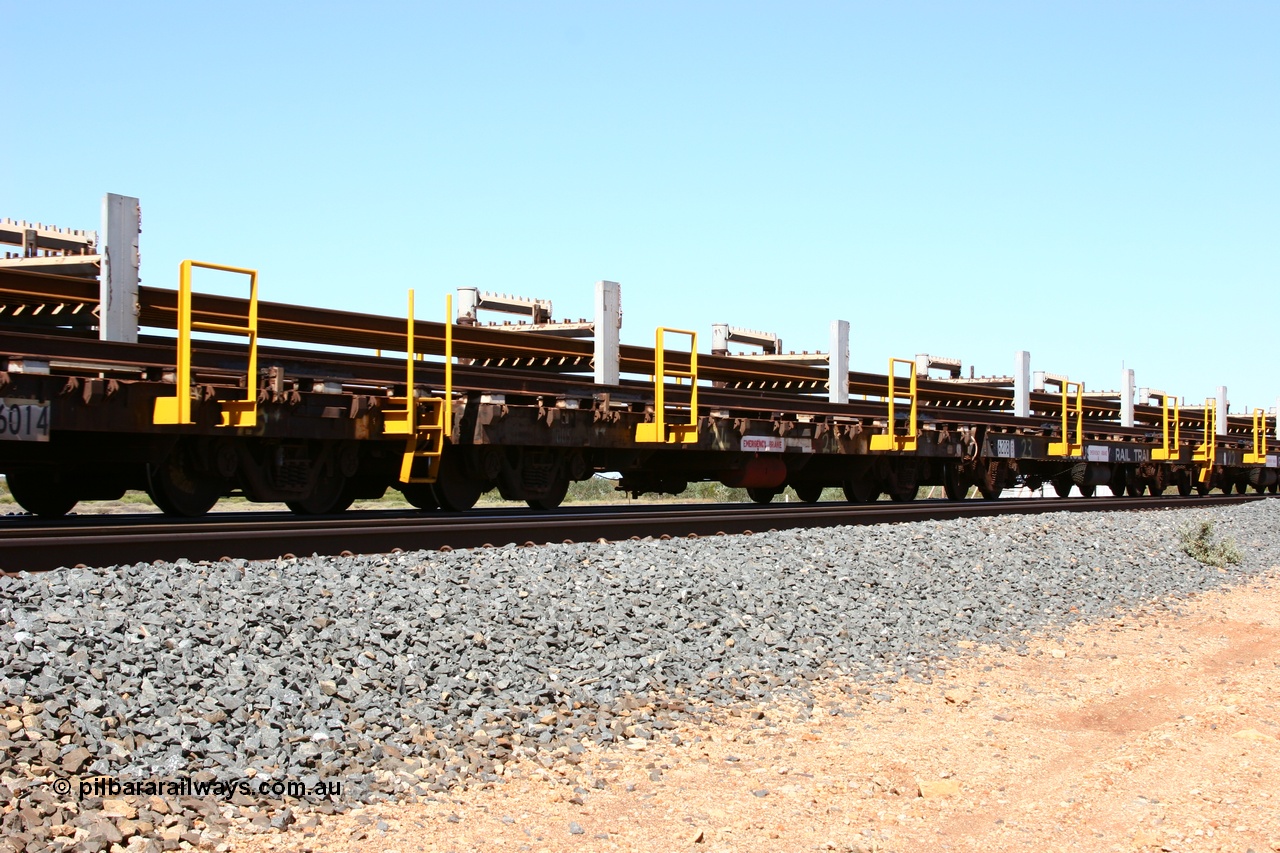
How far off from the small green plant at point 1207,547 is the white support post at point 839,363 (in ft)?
16.4

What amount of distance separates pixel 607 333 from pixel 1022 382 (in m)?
11.1

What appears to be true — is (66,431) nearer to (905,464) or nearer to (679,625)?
(679,625)

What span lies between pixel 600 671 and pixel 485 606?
0.86m

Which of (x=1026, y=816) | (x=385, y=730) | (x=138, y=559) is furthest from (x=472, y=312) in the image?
(x=1026, y=816)

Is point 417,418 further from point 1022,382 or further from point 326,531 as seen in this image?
point 1022,382

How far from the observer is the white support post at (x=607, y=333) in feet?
44.2

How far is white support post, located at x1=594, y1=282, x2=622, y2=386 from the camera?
13.5 m

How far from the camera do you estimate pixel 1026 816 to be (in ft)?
17.1

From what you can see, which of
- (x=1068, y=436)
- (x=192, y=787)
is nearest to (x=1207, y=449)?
(x=1068, y=436)

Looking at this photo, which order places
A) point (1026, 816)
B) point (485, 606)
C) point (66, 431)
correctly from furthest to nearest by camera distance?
point (66, 431) < point (485, 606) < point (1026, 816)

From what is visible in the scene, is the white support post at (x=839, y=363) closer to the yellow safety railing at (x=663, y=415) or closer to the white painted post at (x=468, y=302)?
the yellow safety railing at (x=663, y=415)

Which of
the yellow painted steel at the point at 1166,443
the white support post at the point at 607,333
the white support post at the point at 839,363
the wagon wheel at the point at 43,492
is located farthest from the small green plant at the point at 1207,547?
the wagon wheel at the point at 43,492

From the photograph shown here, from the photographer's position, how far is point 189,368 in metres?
8.98

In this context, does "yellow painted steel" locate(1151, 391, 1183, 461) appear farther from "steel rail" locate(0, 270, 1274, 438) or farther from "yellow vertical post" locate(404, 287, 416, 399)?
"yellow vertical post" locate(404, 287, 416, 399)
